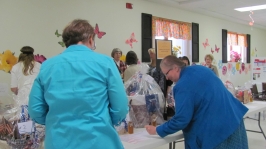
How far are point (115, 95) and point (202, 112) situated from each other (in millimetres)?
717

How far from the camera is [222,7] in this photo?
704 cm

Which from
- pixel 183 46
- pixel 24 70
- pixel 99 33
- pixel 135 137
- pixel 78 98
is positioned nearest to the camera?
pixel 78 98

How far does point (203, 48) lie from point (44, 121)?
274 inches

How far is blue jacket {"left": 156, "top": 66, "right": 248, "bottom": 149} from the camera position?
1791mm

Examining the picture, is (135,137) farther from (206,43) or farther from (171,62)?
(206,43)

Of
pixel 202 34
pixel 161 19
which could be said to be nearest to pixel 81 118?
pixel 161 19

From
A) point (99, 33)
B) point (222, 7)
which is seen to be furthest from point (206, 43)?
point (99, 33)

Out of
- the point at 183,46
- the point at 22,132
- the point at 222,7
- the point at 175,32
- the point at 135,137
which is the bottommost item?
the point at 135,137

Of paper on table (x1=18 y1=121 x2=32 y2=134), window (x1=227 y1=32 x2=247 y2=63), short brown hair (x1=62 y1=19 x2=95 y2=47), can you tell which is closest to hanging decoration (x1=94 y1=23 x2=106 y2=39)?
paper on table (x1=18 y1=121 x2=32 y2=134)

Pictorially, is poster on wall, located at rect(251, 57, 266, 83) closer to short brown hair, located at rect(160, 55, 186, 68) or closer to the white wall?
the white wall

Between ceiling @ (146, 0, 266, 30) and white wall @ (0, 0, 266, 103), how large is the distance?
24 cm

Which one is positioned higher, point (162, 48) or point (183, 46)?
point (183, 46)

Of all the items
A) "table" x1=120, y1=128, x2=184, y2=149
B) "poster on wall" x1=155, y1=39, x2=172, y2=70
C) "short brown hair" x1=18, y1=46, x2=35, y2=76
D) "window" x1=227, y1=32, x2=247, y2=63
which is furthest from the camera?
"window" x1=227, y1=32, x2=247, y2=63

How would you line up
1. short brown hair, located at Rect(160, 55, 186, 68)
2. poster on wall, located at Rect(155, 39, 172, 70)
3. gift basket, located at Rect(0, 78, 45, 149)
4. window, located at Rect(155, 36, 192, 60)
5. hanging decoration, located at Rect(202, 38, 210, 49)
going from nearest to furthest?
gift basket, located at Rect(0, 78, 45, 149) → short brown hair, located at Rect(160, 55, 186, 68) → poster on wall, located at Rect(155, 39, 172, 70) → window, located at Rect(155, 36, 192, 60) → hanging decoration, located at Rect(202, 38, 210, 49)
